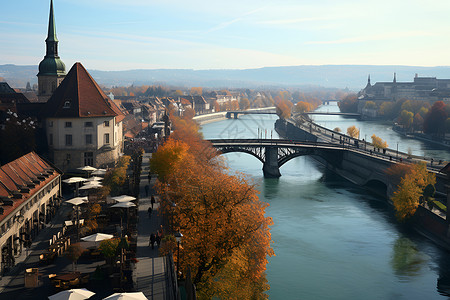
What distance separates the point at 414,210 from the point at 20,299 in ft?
136

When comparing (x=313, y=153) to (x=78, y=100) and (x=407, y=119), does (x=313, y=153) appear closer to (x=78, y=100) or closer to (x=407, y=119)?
(x=78, y=100)

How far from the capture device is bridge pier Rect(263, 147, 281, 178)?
89750 millimetres

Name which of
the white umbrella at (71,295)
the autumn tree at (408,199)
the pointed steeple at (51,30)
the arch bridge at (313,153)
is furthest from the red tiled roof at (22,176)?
the arch bridge at (313,153)

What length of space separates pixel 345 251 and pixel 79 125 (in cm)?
3628

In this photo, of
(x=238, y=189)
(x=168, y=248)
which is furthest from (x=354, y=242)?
(x=168, y=248)

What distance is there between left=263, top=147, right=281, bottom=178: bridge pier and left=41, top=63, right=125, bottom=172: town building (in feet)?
92.7

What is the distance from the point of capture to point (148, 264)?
3453cm

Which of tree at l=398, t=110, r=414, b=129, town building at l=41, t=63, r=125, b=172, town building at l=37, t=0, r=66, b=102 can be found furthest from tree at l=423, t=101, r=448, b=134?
town building at l=37, t=0, r=66, b=102

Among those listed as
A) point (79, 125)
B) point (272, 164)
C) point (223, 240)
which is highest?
point (79, 125)

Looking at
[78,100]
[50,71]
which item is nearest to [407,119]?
[50,71]

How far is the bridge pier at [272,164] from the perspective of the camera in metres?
89.8

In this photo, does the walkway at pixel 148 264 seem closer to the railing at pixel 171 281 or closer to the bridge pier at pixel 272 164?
the railing at pixel 171 281

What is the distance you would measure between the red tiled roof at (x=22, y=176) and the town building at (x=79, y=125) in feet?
45.7

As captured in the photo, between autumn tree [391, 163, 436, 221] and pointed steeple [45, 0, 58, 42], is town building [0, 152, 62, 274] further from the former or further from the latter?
autumn tree [391, 163, 436, 221]
